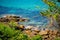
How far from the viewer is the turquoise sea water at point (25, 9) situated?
10808 mm

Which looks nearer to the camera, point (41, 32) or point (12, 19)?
point (41, 32)

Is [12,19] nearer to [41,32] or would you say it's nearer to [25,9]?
[25,9]

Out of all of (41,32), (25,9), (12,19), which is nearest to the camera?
(41,32)

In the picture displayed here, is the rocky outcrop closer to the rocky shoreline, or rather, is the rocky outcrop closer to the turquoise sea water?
the turquoise sea water

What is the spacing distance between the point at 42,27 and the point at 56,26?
33.0 inches

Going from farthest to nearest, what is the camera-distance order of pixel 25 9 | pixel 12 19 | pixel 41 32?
pixel 12 19
pixel 25 9
pixel 41 32

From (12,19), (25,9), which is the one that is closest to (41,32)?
(25,9)

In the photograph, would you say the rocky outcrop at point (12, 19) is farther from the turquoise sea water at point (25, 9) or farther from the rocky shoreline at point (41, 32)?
the rocky shoreline at point (41, 32)

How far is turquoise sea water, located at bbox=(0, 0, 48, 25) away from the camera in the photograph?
10.8 m

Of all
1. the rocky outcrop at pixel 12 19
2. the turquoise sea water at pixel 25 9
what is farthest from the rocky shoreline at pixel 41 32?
the rocky outcrop at pixel 12 19

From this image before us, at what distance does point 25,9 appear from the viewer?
39.5ft

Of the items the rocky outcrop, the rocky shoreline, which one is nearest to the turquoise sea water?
the rocky outcrop

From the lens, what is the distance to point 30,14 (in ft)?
38.2

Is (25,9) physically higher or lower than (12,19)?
higher
